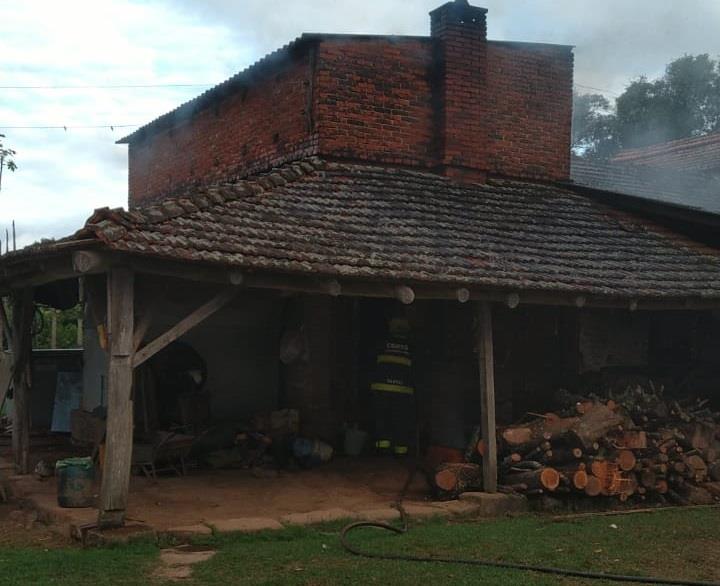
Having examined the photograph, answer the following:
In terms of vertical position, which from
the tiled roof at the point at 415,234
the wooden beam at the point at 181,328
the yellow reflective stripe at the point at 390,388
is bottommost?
the yellow reflective stripe at the point at 390,388

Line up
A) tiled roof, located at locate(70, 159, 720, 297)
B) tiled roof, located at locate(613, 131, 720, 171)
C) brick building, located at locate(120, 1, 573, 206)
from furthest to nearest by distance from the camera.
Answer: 1. tiled roof, located at locate(613, 131, 720, 171)
2. brick building, located at locate(120, 1, 573, 206)
3. tiled roof, located at locate(70, 159, 720, 297)

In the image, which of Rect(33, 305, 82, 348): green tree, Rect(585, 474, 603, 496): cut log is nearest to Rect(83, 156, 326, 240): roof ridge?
Rect(585, 474, 603, 496): cut log

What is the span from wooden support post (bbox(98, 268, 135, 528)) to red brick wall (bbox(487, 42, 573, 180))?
7.12m

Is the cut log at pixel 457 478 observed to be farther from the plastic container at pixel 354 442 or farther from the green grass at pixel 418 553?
the plastic container at pixel 354 442

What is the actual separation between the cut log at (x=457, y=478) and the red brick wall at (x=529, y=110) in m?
5.32

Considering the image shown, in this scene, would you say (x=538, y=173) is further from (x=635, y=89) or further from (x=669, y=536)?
(x=635, y=89)

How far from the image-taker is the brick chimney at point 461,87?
13.1 meters

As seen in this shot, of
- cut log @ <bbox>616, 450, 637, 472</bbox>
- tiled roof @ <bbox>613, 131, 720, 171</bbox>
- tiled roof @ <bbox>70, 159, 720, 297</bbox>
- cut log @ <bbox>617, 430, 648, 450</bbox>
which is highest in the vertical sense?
tiled roof @ <bbox>613, 131, 720, 171</bbox>

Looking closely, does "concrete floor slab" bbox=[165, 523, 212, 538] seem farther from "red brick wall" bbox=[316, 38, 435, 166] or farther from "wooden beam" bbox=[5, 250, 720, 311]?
"red brick wall" bbox=[316, 38, 435, 166]

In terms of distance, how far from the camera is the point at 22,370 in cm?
1163

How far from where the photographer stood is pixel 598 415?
10273 mm

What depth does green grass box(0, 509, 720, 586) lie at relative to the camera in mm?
6719

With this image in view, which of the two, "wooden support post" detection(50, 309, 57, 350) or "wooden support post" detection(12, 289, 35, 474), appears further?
"wooden support post" detection(50, 309, 57, 350)

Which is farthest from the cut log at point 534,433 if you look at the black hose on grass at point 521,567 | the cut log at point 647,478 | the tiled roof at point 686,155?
the tiled roof at point 686,155
